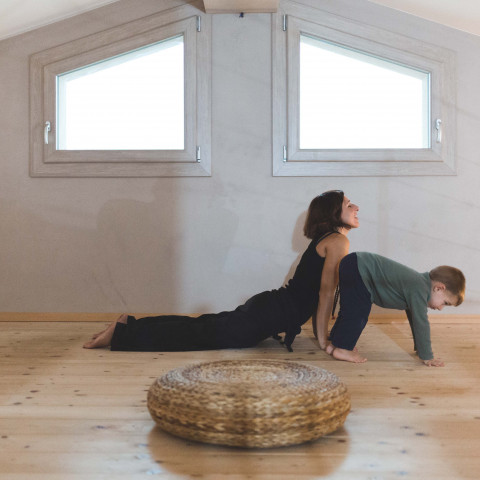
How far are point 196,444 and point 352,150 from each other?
2.63 meters

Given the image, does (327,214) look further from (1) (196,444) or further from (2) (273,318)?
(1) (196,444)

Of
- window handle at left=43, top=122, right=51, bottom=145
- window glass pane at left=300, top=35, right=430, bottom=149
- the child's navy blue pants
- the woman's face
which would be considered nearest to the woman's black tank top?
the woman's face

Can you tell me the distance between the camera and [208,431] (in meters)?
1.46

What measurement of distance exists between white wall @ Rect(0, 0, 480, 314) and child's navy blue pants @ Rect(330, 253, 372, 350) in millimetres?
1075

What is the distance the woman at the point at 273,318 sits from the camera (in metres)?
2.77

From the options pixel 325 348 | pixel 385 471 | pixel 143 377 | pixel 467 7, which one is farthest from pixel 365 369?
pixel 467 7

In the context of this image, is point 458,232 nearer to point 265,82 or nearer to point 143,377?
point 265,82

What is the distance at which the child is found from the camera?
2445 mm

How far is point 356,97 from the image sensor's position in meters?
3.79

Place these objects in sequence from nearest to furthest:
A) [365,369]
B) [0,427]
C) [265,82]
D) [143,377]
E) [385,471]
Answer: [385,471]
[0,427]
[143,377]
[365,369]
[265,82]

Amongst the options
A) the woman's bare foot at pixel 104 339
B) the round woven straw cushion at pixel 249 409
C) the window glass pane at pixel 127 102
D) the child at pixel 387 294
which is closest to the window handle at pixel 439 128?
the child at pixel 387 294

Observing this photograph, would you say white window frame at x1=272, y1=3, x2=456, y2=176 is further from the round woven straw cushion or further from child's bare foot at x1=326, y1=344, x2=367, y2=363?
the round woven straw cushion

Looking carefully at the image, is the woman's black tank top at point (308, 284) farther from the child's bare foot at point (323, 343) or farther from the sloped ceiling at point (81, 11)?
the sloped ceiling at point (81, 11)

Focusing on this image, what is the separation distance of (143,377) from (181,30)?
244 centimetres
